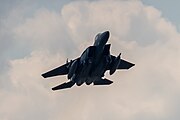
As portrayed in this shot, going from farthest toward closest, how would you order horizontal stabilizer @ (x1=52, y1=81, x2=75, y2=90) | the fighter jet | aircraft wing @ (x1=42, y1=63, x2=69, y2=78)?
aircraft wing @ (x1=42, y1=63, x2=69, y2=78), horizontal stabilizer @ (x1=52, y1=81, x2=75, y2=90), the fighter jet

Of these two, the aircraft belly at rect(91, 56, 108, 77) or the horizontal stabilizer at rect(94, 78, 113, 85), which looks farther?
the horizontal stabilizer at rect(94, 78, 113, 85)

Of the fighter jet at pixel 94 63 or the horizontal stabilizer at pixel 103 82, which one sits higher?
the horizontal stabilizer at pixel 103 82

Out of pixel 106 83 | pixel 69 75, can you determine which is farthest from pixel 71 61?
pixel 106 83

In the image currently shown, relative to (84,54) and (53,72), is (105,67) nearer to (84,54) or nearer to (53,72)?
(84,54)

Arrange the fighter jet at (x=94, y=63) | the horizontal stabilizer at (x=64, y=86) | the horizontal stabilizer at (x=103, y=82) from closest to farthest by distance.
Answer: the fighter jet at (x=94, y=63), the horizontal stabilizer at (x=64, y=86), the horizontal stabilizer at (x=103, y=82)

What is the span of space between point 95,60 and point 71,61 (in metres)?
6.62

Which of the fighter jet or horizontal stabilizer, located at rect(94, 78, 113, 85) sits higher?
horizontal stabilizer, located at rect(94, 78, 113, 85)

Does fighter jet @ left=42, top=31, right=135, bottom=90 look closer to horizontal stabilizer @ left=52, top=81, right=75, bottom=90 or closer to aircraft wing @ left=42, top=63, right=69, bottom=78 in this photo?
horizontal stabilizer @ left=52, top=81, right=75, bottom=90

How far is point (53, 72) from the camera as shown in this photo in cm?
9450

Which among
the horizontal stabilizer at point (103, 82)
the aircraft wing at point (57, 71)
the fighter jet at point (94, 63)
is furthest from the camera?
the horizontal stabilizer at point (103, 82)

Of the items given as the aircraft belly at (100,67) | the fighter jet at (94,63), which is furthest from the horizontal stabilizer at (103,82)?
the aircraft belly at (100,67)

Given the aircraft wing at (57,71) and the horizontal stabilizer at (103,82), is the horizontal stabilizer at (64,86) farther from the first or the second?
the horizontal stabilizer at (103,82)

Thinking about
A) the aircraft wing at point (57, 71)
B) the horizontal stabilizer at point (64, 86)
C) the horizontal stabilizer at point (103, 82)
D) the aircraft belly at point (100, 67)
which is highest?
the aircraft wing at point (57, 71)

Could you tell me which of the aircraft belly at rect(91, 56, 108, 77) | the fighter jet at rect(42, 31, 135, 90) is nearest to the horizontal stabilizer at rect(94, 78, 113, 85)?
the fighter jet at rect(42, 31, 135, 90)
